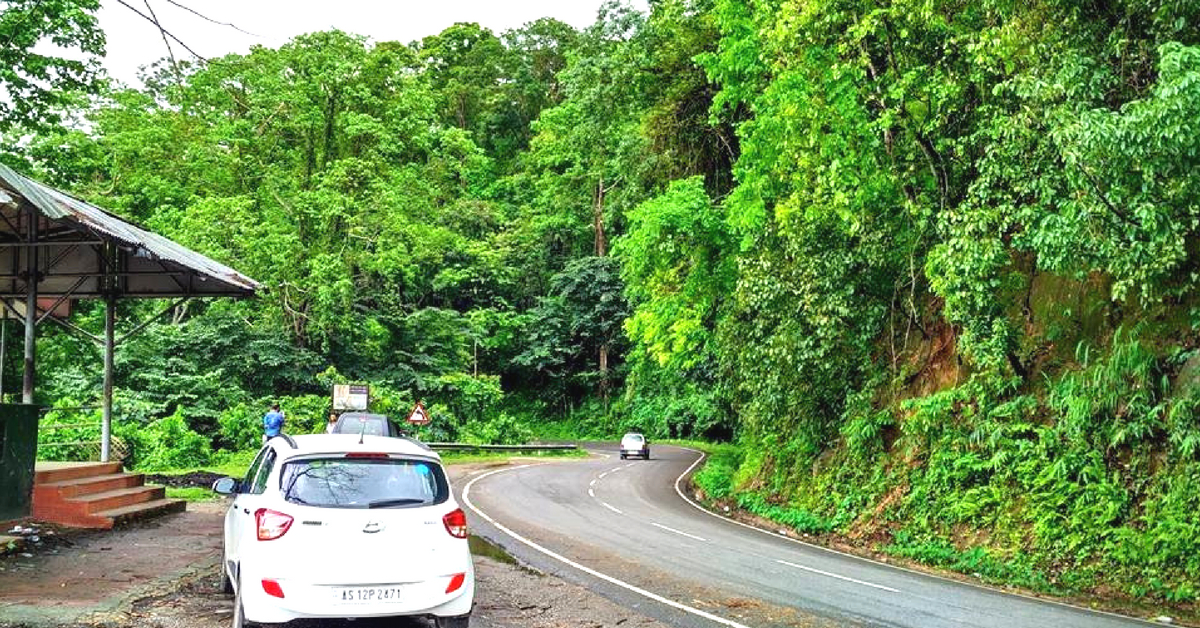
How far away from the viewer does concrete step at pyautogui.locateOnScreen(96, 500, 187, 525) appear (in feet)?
43.1

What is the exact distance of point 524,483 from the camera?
85.1ft

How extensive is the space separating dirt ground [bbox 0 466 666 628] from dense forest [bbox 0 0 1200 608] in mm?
5043

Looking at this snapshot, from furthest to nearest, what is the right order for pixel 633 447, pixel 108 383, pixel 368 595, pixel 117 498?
pixel 633 447 → pixel 108 383 → pixel 117 498 → pixel 368 595

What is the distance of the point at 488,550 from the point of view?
520 inches

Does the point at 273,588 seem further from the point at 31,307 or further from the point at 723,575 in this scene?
the point at 31,307

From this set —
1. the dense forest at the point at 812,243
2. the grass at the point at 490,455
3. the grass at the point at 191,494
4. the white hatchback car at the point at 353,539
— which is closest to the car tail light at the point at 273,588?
the white hatchback car at the point at 353,539

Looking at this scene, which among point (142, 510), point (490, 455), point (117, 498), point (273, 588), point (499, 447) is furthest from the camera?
point (499, 447)

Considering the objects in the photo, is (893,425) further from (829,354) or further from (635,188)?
(635,188)

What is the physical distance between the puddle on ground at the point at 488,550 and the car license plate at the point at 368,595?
19.4ft

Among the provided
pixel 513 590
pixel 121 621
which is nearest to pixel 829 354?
pixel 513 590

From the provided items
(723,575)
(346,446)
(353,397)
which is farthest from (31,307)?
(353,397)

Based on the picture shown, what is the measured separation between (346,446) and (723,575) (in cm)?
634

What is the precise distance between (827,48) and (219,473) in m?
18.2

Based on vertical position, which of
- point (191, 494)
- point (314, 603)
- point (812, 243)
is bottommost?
point (191, 494)
